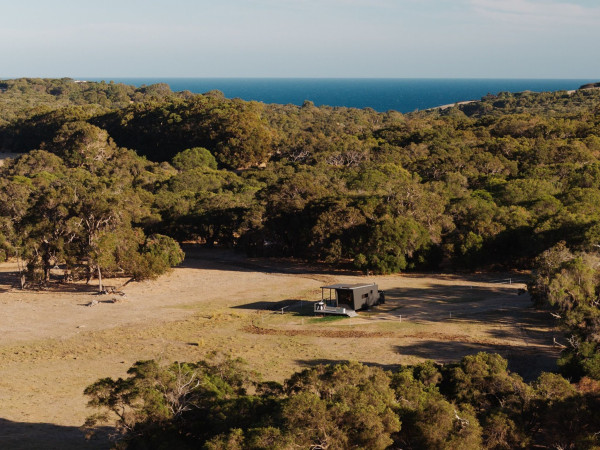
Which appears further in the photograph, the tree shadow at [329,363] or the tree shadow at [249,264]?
the tree shadow at [249,264]

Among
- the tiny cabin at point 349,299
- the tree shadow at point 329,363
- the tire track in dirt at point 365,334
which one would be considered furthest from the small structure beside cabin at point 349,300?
the tree shadow at point 329,363

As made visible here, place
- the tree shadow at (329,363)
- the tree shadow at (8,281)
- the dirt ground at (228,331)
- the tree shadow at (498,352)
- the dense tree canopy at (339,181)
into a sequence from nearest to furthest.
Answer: the dirt ground at (228,331), the tree shadow at (498,352), the tree shadow at (329,363), the tree shadow at (8,281), the dense tree canopy at (339,181)

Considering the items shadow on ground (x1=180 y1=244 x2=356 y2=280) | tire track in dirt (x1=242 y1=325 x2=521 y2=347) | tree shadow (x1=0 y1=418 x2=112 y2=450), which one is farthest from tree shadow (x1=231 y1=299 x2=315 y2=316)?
tree shadow (x1=0 y1=418 x2=112 y2=450)

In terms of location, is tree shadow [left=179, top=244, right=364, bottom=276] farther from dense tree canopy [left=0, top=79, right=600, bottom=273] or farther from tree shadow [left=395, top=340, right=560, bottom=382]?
tree shadow [left=395, top=340, right=560, bottom=382]

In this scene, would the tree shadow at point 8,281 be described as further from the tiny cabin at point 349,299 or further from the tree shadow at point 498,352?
the tree shadow at point 498,352

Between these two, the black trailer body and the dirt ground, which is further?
the black trailer body

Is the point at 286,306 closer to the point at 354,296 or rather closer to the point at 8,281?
the point at 354,296

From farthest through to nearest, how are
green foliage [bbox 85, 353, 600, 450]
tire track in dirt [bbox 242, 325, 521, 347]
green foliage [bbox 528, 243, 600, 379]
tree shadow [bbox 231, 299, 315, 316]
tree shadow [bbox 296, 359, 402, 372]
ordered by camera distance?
tree shadow [bbox 231, 299, 315, 316]
tire track in dirt [bbox 242, 325, 521, 347]
tree shadow [bbox 296, 359, 402, 372]
green foliage [bbox 528, 243, 600, 379]
green foliage [bbox 85, 353, 600, 450]
